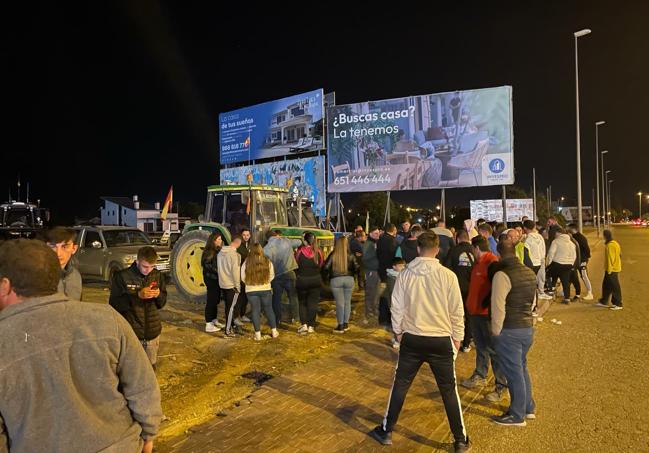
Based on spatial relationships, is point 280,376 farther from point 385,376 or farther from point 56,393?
point 56,393

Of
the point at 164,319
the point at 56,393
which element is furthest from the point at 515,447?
Result: the point at 164,319

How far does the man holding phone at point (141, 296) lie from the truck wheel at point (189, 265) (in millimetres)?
5830

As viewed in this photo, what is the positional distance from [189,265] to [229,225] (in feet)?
4.41

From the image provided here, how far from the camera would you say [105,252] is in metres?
12.5

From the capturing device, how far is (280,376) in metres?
5.55

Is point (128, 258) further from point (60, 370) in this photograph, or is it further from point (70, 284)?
point (60, 370)

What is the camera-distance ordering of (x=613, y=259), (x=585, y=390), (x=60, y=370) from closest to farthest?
1. (x=60, y=370)
2. (x=585, y=390)
3. (x=613, y=259)

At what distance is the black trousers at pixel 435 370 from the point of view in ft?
12.3

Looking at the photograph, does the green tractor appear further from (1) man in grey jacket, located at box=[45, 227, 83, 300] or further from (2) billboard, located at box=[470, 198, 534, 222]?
(2) billboard, located at box=[470, 198, 534, 222]

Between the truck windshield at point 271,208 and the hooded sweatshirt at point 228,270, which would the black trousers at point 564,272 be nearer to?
the truck windshield at point 271,208

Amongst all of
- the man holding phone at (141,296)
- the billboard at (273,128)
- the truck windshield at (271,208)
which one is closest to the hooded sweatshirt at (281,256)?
the truck windshield at (271,208)

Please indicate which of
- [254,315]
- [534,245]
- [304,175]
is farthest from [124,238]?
[534,245]

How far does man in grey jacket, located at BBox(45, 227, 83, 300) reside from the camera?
12.2ft

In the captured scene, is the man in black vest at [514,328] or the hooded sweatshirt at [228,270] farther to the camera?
the hooded sweatshirt at [228,270]
